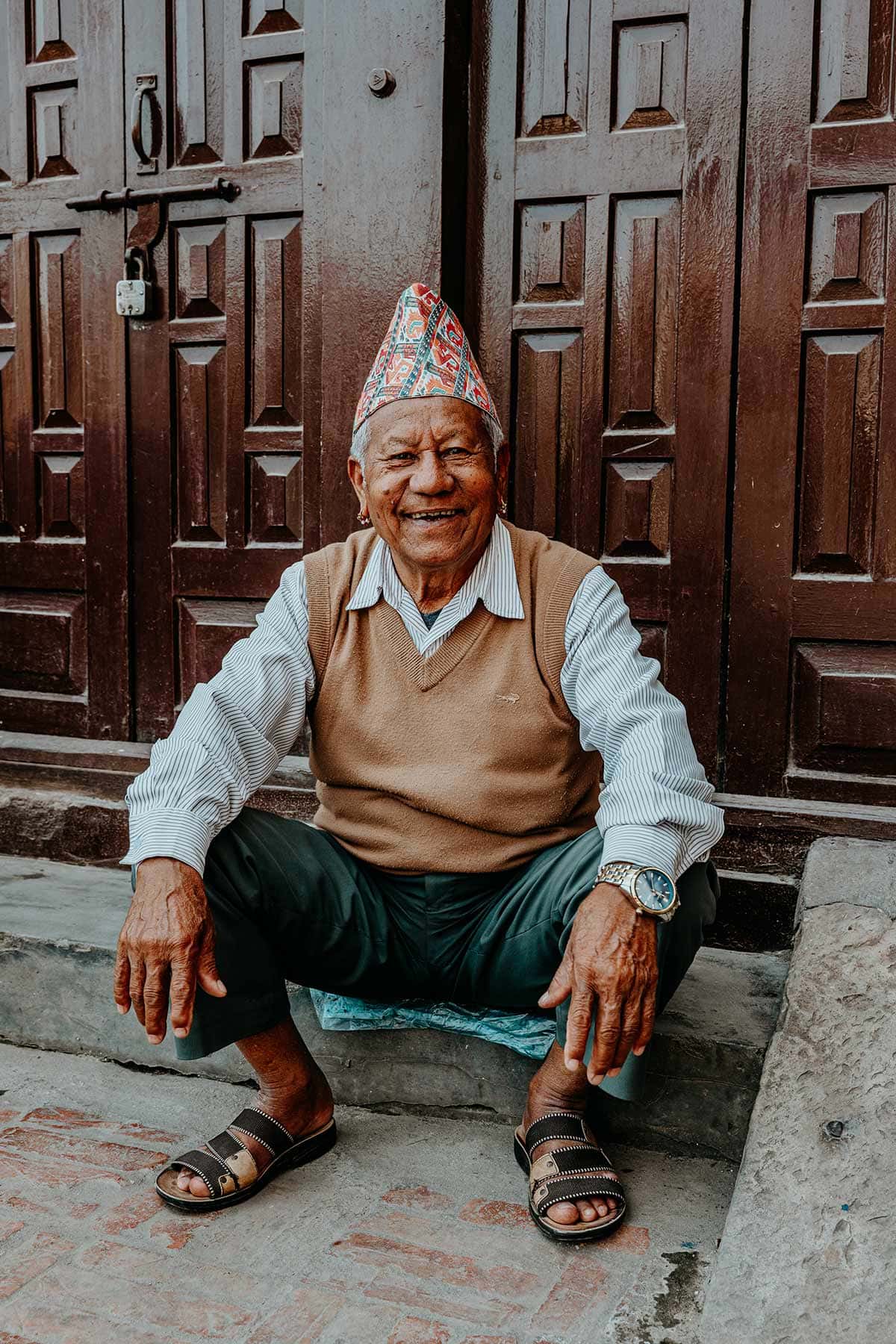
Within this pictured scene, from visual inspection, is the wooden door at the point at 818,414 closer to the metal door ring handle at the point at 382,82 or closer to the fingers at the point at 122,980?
the metal door ring handle at the point at 382,82

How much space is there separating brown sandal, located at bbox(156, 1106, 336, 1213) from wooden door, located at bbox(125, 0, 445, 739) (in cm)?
168

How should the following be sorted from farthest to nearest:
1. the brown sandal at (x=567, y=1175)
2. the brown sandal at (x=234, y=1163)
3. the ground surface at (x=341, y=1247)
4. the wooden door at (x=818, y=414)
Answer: the wooden door at (x=818, y=414), the brown sandal at (x=234, y=1163), the brown sandal at (x=567, y=1175), the ground surface at (x=341, y=1247)

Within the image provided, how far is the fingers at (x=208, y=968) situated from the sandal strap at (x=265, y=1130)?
37cm

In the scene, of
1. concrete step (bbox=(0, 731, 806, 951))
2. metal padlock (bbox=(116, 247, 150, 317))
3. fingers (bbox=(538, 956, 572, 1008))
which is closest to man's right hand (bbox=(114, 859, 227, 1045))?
fingers (bbox=(538, 956, 572, 1008))

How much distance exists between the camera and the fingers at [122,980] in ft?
6.52

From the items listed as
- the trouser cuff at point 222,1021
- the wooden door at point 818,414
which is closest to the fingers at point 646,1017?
the trouser cuff at point 222,1021

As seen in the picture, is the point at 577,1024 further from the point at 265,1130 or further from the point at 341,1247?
the point at 265,1130

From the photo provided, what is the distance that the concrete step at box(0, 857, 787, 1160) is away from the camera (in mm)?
2344

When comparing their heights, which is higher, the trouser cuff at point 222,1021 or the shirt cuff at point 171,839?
the shirt cuff at point 171,839

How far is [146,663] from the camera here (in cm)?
367

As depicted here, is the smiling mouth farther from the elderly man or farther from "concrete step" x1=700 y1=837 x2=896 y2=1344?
"concrete step" x1=700 y1=837 x2=896 y2=1344

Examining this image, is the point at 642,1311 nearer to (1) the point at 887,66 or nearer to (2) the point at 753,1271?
(2) the point at 753,1271

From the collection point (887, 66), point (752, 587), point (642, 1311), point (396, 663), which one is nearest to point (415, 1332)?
point (642, 1311)

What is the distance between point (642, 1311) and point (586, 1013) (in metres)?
0.48
